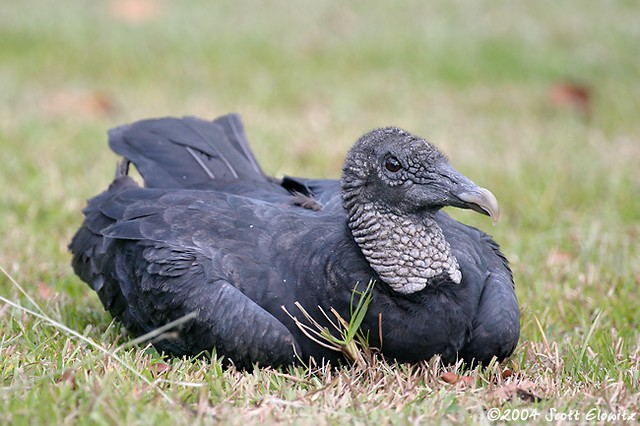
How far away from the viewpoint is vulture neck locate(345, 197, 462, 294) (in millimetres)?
3273

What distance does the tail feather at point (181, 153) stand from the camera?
420 cm

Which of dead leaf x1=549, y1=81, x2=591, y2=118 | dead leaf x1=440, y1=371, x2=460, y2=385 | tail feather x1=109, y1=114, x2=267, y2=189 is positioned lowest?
dead leaf x1=440, y1=371, x2=460, y2=385

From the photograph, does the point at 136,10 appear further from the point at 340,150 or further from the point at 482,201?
the point at 482,201

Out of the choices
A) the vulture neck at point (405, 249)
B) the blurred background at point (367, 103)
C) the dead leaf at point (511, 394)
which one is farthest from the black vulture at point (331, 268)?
the blurred background at point (367, 103)

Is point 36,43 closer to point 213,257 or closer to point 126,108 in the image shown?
point 126,108

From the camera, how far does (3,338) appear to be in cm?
348

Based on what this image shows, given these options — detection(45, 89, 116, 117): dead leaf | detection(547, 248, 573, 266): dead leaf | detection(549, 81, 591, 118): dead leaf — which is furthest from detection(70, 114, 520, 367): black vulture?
detection(549, 81, 591, 118): dead leaf

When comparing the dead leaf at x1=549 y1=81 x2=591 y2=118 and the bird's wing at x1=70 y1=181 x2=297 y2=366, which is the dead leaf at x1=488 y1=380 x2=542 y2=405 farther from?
the dead leaf at x1=549 y1=81 x2=591 y2=118

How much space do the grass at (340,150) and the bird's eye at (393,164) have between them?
0.70 m

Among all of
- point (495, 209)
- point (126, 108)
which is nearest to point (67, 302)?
point (495, 209)

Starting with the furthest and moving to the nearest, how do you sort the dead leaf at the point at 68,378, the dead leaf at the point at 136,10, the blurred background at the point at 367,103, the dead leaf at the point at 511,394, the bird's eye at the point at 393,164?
1. the dead leaf at the point at 136,10
2. the blurred background at the point at 367,103
3. the bird's eye at the point at 393,164
4. the dead leaf at the point at 511,394
5. the dead leaf at the point at 68,378

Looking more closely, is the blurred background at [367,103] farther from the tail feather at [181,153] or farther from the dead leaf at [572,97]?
the tail feather at [181,153]

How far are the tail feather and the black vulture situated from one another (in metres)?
0.41

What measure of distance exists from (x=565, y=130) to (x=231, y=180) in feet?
12.9
